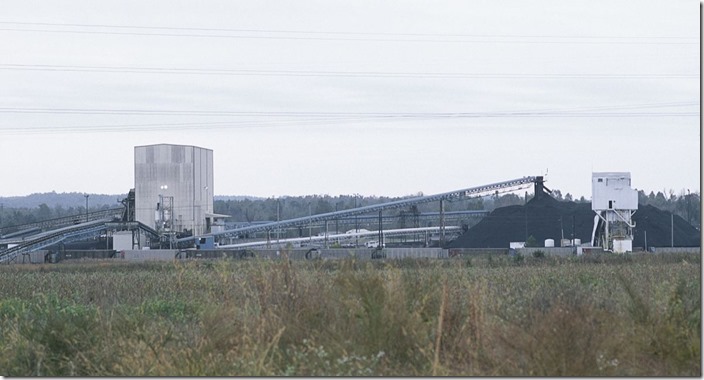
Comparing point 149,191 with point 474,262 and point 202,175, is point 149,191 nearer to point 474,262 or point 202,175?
point 202,175

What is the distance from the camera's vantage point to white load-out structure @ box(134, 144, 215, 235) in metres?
77.6

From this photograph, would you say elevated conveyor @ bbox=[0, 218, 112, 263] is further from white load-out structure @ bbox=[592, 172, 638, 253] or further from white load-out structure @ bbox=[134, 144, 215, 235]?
white load-out structure @ bbox=[592, 172, 638, 253]

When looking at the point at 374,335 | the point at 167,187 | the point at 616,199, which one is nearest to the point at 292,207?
the point at 167,187

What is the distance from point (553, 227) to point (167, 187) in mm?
32638

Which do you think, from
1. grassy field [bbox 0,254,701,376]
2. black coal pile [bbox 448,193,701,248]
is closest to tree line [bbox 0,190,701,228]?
black coal pile [bbox 448,193,701,248]

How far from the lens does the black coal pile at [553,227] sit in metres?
74.1

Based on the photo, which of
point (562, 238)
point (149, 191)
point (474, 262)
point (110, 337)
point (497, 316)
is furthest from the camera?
point (149, 191)

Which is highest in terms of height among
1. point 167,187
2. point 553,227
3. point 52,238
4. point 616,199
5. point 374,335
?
point 167,187

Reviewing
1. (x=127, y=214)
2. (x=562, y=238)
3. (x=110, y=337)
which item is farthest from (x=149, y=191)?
(x=110, y=337)

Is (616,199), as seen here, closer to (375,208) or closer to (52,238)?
(375,208)

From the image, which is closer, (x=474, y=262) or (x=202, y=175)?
(x=474, y=262)

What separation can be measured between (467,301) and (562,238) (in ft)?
207

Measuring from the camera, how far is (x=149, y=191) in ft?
258

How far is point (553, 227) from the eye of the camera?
7788 centimetres
